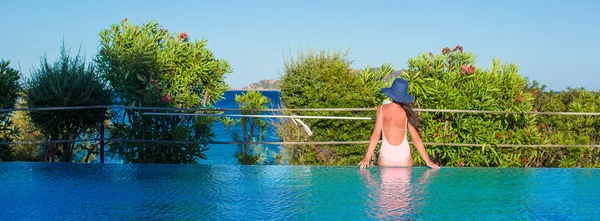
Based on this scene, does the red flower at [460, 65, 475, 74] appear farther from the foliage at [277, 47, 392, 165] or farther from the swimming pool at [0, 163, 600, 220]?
the swimming pool at [0, 163, 600, 220]

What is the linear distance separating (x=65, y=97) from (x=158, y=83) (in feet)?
4.63

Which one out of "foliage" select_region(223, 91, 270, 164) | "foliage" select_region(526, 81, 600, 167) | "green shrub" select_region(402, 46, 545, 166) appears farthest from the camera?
"foliage" select_region(223, 91, 270, 164)

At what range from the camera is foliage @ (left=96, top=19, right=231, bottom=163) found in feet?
32.1

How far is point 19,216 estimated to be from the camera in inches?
212

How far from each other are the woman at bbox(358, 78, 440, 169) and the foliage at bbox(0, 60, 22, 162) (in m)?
6.16

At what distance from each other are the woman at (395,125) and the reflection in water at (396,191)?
0.44 ft

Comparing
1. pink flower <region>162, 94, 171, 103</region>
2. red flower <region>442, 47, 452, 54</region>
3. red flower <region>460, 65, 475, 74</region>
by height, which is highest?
red flower <region>442, 47, 452, 54</region>

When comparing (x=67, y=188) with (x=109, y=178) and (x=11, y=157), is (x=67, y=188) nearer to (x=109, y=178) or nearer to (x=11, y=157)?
(x=109, y=178)

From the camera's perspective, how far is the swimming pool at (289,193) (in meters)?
5.51

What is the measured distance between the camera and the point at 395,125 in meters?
7.16

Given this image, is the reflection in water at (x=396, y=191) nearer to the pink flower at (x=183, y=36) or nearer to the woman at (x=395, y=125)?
the woman at (x=395, y=125)

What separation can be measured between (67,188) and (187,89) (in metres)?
4.22

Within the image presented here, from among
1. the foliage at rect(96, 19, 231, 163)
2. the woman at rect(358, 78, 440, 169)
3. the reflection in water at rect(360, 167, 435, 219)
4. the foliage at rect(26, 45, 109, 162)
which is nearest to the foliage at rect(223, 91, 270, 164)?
the foliage at rect(96, 19, 231, 163)

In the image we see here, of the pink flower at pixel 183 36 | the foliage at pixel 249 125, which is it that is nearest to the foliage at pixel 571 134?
the foliage at pixel 249 125
